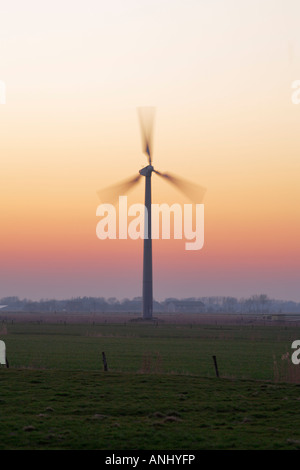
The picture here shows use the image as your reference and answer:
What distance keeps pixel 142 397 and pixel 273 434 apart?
751cm

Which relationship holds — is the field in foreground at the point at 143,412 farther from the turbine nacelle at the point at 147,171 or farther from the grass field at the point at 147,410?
the turbine nacelle at the point at 147,171

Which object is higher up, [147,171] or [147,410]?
[147,171]

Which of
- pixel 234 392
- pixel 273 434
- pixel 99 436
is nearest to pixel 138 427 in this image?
pixel 99 436

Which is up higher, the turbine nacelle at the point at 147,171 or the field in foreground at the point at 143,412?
the turbine nacelle at the point at 147,171

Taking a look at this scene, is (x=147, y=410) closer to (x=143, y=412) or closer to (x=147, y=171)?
(x=143, y=412)

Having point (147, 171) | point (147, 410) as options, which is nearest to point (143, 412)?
point (147, 410)

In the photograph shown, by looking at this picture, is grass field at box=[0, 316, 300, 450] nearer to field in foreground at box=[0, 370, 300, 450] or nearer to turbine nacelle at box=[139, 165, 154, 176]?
field in foreground at box=[0, 370, 300, 450]

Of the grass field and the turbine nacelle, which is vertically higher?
the turbine nacelle

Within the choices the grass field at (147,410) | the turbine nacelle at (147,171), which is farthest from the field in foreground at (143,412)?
the turbine nacelle at (147,171)

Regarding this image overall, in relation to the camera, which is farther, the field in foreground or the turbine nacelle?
the turbine nacelle

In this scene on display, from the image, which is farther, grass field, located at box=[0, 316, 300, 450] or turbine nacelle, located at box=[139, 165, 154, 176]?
turbine nacelle, located at box=[139, 165, 154, 176]

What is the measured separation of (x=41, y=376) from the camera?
106ft

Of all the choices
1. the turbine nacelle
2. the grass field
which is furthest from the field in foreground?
the turbine nacelle
